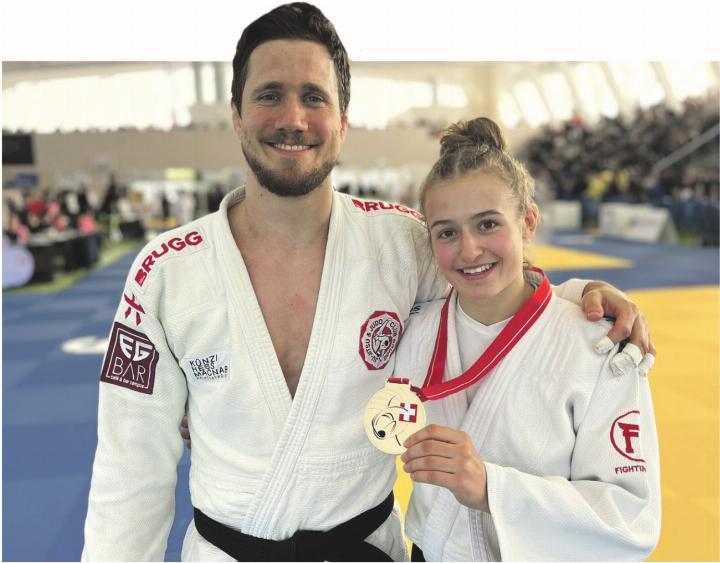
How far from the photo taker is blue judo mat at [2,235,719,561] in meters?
3.11

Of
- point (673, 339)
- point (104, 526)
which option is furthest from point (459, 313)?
point (673, 339)

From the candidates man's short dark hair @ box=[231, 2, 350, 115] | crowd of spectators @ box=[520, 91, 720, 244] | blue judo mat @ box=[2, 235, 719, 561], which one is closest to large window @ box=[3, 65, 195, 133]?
blue judo mat @ box=[2, 235, 719, 561]

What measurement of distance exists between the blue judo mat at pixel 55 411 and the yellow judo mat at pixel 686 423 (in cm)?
173

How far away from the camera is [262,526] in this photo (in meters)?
1.72

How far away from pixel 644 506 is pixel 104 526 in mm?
1537

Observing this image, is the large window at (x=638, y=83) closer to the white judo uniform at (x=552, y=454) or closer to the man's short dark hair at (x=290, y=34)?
the man's short dark hair at (x=290, y=34)

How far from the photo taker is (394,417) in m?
1.54

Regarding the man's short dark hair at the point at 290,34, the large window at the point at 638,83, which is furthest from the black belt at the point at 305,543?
the large window at the point at 638,83

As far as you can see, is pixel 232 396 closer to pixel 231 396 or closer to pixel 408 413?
pixel 231 396

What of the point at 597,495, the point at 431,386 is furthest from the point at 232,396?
the point at 597,495

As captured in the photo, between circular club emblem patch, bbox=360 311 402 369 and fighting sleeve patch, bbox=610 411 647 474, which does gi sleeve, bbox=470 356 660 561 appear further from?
circular club emblem patch, bbox=360 311 402 369

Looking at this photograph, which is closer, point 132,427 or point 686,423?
point 132,427

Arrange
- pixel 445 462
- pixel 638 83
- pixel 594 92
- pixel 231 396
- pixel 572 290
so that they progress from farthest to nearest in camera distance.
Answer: pixel 594 92
pixel 638 83
pixel 572 290
pixel 231 396
pixel 445 462

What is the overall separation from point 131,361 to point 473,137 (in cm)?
121
